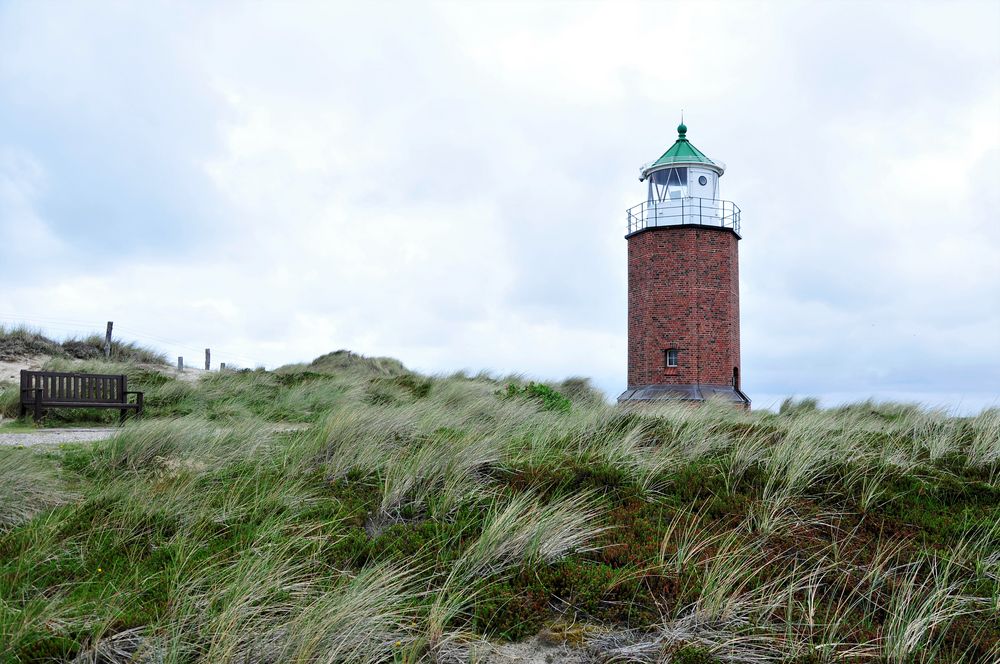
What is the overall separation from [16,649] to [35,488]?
2.37m

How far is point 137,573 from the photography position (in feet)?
13.4

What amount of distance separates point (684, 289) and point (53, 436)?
15.8 m

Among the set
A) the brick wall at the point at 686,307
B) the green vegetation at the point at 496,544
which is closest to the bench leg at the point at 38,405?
the green vegetation at the point at 496,544

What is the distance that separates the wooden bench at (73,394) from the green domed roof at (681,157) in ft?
51.2

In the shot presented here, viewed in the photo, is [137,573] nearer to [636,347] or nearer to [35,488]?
[35,488]

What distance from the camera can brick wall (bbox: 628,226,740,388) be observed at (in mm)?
20219

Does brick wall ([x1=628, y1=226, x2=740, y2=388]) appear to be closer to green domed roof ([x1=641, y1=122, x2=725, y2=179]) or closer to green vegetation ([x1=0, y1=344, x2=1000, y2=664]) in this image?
green domed roof ([x1=641, y1=122, x2=725, y2=179])

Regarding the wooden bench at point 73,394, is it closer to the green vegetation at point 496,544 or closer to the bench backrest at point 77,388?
the bench backrest at point 77,388

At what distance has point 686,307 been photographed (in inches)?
798

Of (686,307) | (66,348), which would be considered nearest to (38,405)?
(66,348)

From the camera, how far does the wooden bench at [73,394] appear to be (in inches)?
437

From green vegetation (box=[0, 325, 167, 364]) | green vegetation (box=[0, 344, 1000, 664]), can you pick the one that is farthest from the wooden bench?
green vegetation (box=[0, 325, 167, 364])

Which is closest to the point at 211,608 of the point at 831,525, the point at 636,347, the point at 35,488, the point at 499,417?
the point at 35,488

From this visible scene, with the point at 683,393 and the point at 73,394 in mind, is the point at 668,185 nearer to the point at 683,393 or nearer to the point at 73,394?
the point at 683,393
